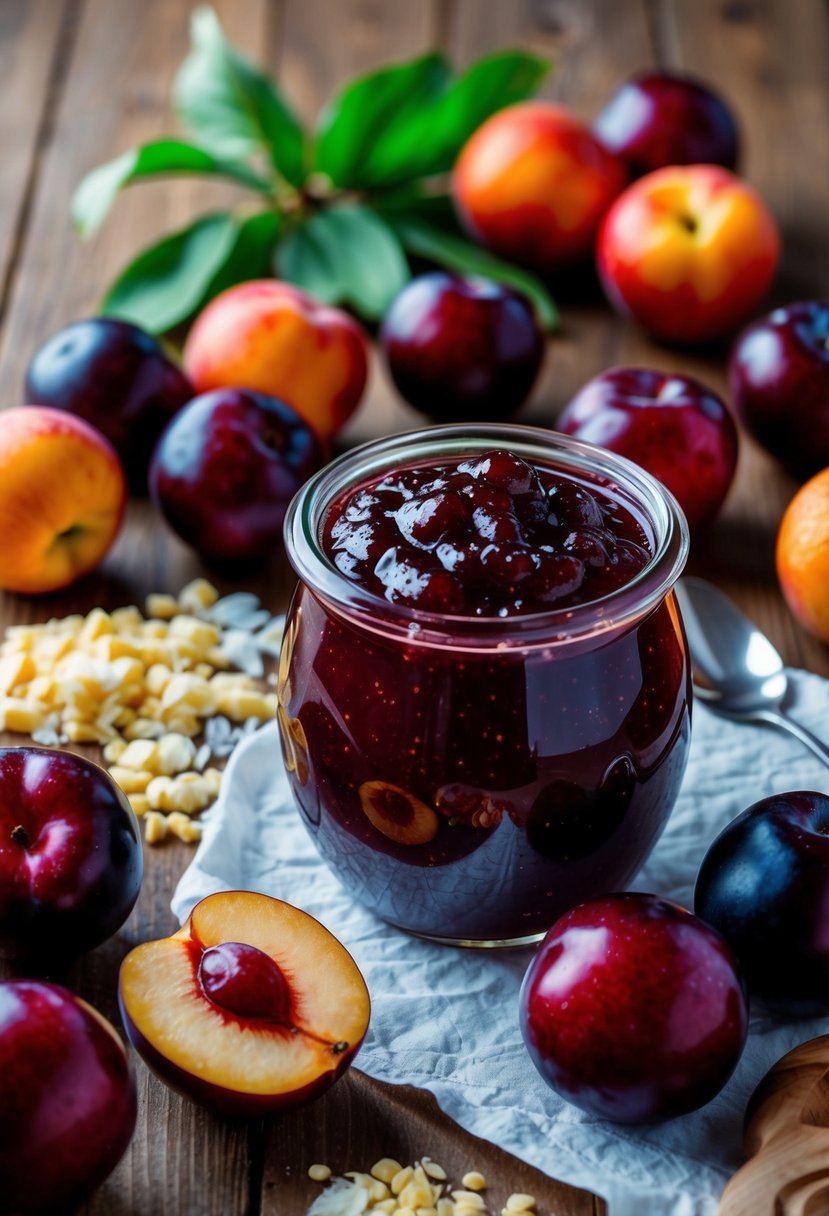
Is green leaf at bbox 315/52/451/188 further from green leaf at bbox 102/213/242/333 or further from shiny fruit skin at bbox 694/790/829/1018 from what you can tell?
shiny fruit skin at bbox 694/790/829/1018

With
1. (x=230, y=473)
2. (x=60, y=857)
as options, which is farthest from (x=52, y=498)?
(x=60, y=857)

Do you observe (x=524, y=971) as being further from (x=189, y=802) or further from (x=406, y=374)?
(x=406, y=374)

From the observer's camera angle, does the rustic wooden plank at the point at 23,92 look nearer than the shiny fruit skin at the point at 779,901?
No

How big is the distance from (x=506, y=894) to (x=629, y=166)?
149cm

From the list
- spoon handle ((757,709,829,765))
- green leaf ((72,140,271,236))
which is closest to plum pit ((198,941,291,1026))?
spoon handle ((757,709,829,765))

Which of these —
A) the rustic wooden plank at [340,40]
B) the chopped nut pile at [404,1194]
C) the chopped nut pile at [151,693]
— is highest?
the rustic wooden plank at [340,40]

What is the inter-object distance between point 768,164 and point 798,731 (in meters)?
1.44

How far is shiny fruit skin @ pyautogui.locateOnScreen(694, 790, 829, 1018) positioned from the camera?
104cm

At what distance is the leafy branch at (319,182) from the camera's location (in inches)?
79.9

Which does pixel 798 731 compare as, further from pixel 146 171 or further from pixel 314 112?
pixel 314 112

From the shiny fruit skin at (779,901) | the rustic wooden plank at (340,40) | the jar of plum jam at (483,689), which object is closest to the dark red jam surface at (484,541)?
the jar of plum jam at (483,689)

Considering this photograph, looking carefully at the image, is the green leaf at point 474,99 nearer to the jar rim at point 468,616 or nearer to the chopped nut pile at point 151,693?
the chopped nut pile at point 151,693

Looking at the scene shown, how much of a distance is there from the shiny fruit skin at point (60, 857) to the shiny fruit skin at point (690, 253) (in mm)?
1204

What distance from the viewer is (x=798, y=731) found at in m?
1.35
